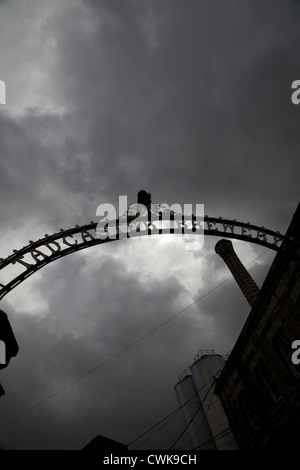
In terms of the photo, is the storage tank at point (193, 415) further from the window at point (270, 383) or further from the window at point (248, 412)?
the window at point (270, 383)

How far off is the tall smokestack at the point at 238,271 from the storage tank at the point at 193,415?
10.9 m

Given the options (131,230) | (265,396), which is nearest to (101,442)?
(265,396)

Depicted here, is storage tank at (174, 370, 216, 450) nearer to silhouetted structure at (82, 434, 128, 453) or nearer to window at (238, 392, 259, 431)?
silhouetted structure at (82, 434, 128, 453)

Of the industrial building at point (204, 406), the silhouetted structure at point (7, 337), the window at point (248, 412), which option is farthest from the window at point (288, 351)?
the industrial building at point (204, 406)

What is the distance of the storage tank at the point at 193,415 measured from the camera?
24.9 meters

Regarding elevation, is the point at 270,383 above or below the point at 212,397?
below

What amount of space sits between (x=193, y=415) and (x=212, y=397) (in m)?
Answer: 4.93

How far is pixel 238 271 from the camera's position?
2481 centimetres

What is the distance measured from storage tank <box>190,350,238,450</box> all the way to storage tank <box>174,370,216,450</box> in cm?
106

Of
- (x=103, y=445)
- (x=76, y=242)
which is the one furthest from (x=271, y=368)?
(x=103, y=445)

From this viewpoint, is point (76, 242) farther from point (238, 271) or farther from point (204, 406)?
point (204, 406)


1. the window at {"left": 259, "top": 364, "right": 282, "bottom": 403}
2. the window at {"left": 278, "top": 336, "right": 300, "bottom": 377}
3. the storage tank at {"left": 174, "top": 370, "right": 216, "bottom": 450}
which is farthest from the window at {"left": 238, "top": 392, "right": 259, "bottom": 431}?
the storage tank at {"left": 174, "top": 370, "right": 216, "bottom": 450}
